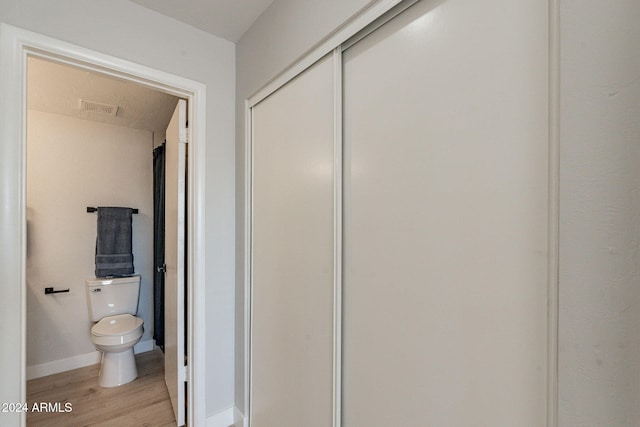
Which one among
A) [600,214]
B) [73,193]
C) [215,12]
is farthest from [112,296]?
[600,214]

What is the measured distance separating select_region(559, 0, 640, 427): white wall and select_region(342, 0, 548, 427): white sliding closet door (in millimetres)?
84

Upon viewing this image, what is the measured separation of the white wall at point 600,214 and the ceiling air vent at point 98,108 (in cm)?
297

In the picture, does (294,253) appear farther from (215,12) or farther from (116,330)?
(116,330)

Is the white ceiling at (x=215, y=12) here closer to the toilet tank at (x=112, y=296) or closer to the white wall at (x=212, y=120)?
the white wall at (x=212, y=120)

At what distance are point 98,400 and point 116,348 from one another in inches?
13.8

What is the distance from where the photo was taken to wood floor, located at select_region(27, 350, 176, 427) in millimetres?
1855

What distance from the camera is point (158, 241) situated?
9.34ft

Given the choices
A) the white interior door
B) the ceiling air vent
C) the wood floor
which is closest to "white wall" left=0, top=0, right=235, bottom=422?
the white interior door

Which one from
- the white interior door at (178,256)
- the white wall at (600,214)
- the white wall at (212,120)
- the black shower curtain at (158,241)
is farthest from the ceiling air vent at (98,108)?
the white wall at (600,214)

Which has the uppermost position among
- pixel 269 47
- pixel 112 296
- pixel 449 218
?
pixel 269 47

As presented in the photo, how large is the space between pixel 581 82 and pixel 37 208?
354 cm

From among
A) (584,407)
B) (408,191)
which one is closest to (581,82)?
(408,191)

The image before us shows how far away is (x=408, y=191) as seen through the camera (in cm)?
87

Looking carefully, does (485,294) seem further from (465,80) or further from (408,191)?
(465,80)
